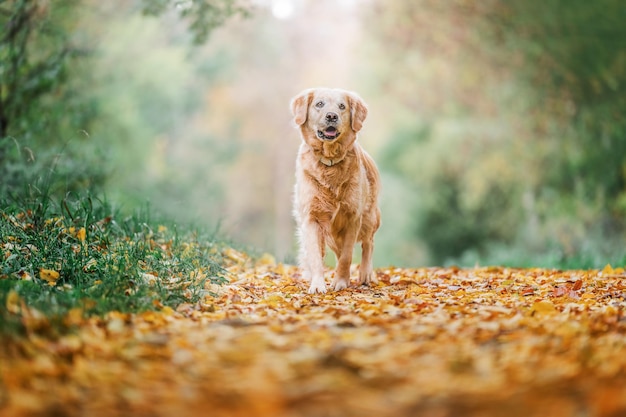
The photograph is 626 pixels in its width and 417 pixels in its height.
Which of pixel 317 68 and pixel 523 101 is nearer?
pixel 523 101

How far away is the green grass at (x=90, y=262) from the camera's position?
12.6 ft

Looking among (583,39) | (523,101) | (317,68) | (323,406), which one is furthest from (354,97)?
(317,68)

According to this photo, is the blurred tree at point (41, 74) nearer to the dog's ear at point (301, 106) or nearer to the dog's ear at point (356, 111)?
the dog's ear at point (301, 106)

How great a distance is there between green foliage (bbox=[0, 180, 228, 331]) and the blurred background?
49cm

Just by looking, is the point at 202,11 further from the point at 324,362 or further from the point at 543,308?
the point at 324,362

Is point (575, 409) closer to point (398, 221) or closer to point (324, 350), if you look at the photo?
point (324, 350)

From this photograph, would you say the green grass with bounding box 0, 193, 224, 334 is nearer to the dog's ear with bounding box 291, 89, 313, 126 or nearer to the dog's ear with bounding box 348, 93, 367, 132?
the dog's ear with bounding box 291, 89, 313, 126

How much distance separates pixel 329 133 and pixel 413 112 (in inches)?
473

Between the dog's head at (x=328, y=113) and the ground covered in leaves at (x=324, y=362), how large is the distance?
1.71 meters

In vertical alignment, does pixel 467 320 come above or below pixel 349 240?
below

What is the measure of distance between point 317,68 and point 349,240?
2372 centimetres

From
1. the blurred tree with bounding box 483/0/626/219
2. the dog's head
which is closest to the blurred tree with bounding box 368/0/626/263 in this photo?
the blurred tree with bounding box 483/0/626/219

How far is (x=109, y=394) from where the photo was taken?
2.40 m

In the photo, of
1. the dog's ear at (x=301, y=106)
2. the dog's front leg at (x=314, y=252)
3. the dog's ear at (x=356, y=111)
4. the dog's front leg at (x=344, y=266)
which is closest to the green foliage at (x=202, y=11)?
the dog's ear at (x=301, y=106)
